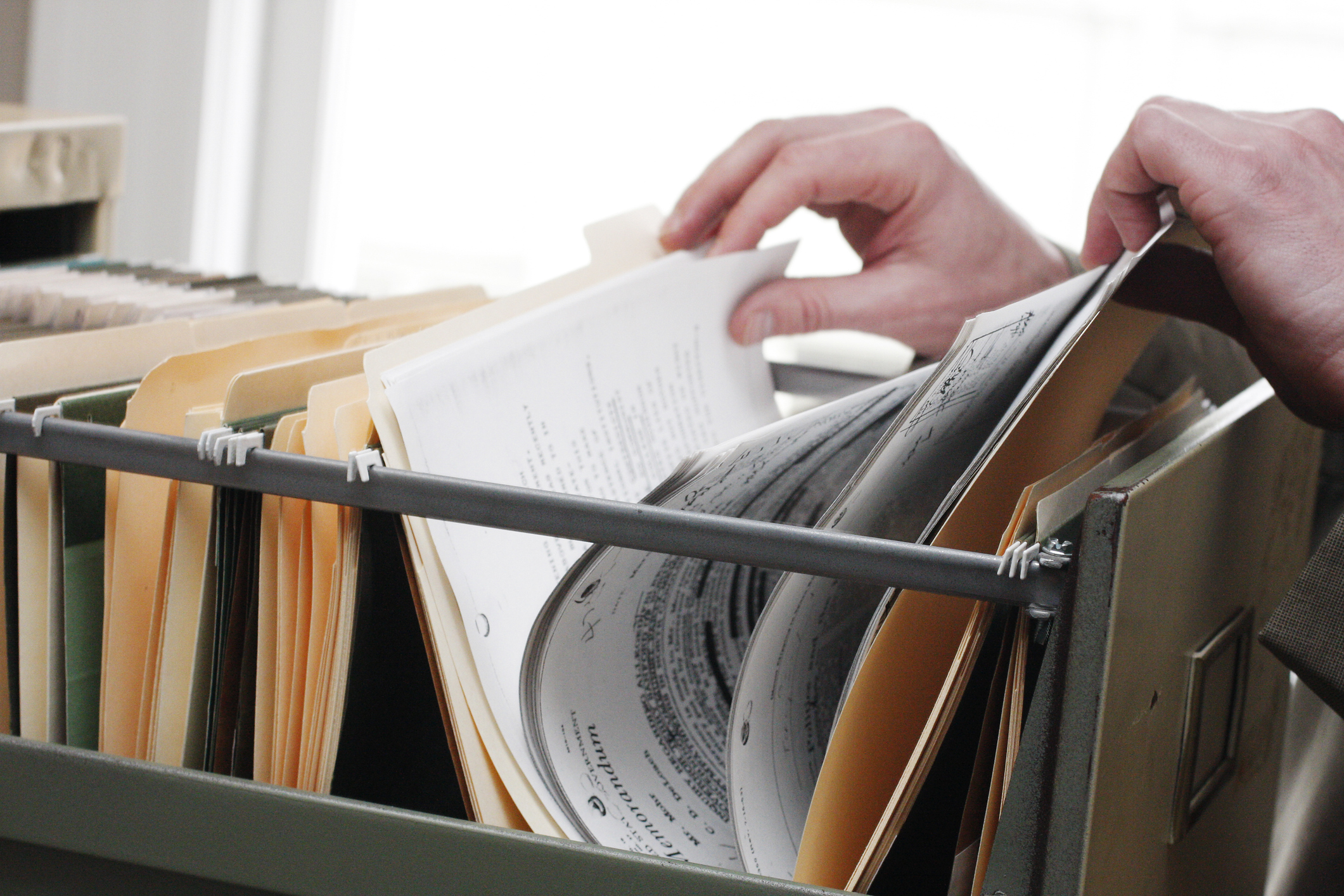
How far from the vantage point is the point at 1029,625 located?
12.2 inches

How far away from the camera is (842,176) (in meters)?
0.64

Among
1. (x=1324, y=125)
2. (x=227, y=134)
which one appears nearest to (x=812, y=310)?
(x=1324, y=125)

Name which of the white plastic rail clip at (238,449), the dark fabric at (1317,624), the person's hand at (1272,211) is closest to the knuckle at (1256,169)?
the person's hand at (1272,211)

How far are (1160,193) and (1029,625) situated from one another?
275 mm

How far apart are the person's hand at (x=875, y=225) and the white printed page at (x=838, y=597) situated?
Result: 0.19 metres

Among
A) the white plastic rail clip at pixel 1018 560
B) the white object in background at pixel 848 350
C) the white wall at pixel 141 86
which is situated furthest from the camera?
the white object in background at pixel 848 350

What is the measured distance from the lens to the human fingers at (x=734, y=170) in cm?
60

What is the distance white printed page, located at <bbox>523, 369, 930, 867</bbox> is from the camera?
0.36 m

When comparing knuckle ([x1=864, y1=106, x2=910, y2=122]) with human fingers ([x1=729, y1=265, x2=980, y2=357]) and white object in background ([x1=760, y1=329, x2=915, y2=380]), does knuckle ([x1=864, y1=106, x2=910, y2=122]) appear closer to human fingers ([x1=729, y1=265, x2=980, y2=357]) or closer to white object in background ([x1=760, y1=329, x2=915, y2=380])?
human fingers ([x1=729, y1=265, x2=980, y2=357])

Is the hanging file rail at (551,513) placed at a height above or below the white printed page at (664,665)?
above

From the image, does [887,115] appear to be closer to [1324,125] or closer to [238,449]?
[1324,125]

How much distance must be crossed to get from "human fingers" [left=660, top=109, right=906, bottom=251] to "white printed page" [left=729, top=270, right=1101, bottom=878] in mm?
224

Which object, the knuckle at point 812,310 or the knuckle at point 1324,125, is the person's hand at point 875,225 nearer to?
the knuckle at point 812,310

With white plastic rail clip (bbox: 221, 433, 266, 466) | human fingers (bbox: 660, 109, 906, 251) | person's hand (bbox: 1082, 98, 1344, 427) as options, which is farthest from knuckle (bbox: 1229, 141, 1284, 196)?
white plastic rail clip (bbox: 221, 433, 266, 466)
